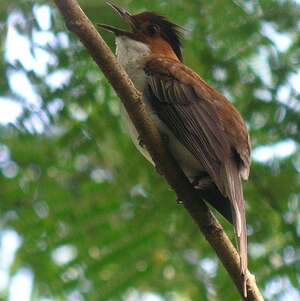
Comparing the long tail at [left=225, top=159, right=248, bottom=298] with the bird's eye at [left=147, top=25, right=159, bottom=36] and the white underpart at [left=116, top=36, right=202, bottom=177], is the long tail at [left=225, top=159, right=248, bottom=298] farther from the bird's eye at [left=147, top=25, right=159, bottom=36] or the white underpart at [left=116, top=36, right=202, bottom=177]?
the bird's eye at [left=147, top=25, right=159, bottom=36]

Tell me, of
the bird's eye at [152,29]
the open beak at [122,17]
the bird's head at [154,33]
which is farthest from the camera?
the bird's eye at [152,29]

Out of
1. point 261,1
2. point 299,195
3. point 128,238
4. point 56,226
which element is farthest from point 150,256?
point 261,1

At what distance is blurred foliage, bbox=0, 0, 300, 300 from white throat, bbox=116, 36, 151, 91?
180mm

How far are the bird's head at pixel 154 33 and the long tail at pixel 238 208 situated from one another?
3.90 ft

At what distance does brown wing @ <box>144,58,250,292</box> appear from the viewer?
167 inches

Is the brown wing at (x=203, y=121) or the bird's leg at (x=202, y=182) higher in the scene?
the brown wing at (x=203, y=121)

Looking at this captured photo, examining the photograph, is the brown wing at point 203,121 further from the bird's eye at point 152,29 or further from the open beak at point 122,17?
the bird's eye at point 152,29

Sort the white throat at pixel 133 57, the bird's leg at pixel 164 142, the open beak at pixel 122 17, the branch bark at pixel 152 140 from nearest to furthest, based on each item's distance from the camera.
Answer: the branch bark at pixel 152 140
the bird's leg at pixel 164 142
the white throat at pixel 133 57
the open beak at pixel 122 17

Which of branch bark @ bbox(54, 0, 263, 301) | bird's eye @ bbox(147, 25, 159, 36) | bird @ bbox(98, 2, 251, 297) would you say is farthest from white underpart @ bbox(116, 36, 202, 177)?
branch bark @ bbox(54, 0, 263, 301)

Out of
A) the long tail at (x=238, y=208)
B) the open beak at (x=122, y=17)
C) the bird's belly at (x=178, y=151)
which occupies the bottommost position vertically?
the long tail at (x=238, y=208)

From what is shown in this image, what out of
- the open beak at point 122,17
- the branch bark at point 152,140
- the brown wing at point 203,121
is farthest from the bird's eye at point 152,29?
the branch bark at point 152,140

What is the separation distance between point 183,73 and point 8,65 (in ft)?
3.40

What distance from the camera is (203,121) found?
450 centimetres

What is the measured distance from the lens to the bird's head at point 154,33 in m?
5.20
